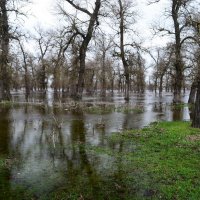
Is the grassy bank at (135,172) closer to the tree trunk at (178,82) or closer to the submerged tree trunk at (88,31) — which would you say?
the submerged tree trunk at (88,31)

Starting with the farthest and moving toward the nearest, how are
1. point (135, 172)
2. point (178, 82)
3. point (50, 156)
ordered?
point (178, 82) < point (50, 156) < point (135, 172)

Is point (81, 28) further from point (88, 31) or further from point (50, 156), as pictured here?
point (50, 156)

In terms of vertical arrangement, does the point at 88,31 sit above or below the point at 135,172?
above

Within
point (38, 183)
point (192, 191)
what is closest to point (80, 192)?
point (38, 183)

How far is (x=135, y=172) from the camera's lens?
881 cm

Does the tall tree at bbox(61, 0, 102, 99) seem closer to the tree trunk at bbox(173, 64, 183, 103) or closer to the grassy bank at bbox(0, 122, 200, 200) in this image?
the tree trunk at bbox(173, 64, 183, 103)

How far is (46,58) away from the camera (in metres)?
71.1

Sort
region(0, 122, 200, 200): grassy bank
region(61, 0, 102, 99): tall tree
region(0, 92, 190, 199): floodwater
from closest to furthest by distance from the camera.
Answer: region(0, 122, 200, 200): grassy bank, region(0, 92, 190, 199): floodwater, region(61, 0, 102, 99): tall tree

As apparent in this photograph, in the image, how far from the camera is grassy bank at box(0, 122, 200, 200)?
734cm

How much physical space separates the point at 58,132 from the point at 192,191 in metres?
8.48

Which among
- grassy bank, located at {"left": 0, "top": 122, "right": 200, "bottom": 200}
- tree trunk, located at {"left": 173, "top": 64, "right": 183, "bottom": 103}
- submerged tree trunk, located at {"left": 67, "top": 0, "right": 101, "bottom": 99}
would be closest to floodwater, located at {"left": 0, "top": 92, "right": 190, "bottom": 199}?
grassy bank, located at {"left": 0, "top": 122, "right": 200, "bottom": 200}

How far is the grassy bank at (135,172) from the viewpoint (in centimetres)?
734

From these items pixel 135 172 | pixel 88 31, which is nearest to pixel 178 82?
pixel 88 31

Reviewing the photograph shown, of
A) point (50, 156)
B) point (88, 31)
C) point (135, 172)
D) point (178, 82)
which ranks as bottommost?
point (135, 172)
